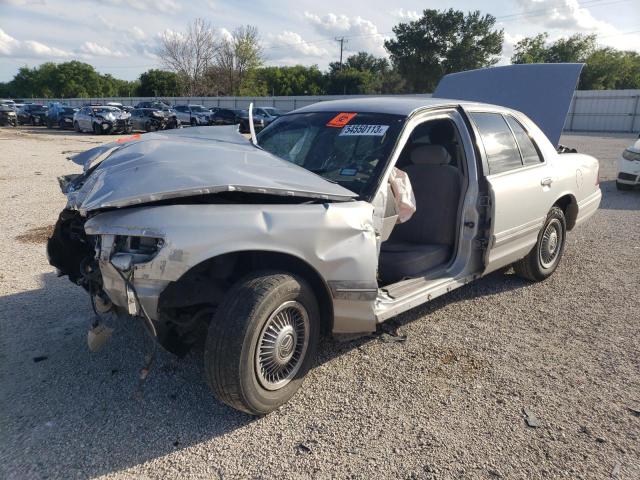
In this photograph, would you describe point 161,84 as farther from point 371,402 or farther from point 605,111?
point 371,402

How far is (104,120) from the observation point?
88.0 ft

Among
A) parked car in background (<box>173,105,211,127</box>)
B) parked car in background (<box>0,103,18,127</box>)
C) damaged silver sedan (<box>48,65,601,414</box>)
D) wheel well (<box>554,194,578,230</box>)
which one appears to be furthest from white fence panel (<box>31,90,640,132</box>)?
damaged silver sedan (<box>48,65,601,414</box>)

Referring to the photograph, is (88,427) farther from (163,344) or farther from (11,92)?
(11,92)

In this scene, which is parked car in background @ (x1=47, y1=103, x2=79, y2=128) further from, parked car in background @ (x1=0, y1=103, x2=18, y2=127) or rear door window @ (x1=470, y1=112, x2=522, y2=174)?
rear door window @ (x1=470, y1=112, x2=522, y2=174)

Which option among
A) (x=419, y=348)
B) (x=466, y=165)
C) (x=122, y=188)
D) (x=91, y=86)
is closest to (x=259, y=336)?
(x=122, y=188)

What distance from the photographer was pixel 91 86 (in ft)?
297

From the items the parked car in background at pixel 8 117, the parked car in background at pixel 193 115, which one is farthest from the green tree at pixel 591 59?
the parked car in background at pixel 8 117

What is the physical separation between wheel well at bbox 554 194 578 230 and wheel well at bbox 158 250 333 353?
137 inches

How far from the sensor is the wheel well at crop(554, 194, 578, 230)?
17.1 feet

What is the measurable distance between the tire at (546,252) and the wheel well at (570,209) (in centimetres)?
13

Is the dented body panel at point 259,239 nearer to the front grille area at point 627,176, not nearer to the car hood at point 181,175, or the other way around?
the car hood at point 181,175

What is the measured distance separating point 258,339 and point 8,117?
39.8m

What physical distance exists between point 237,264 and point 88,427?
1.19 metres

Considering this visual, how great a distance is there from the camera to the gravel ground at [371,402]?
247cm
